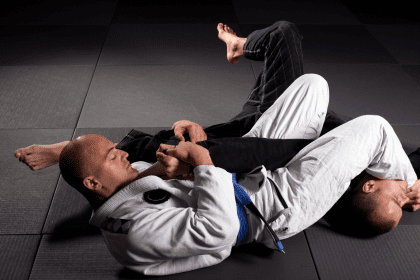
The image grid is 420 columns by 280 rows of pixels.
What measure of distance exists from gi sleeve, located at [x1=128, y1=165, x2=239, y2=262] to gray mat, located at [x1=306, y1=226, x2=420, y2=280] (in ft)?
2.37

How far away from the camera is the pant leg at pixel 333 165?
1.89 meters

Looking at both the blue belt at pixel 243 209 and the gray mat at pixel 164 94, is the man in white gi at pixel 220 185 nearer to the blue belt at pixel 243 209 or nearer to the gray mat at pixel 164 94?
the blue belt at pixel 243 209

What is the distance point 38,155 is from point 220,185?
1.16 m

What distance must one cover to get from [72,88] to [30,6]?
275 cm

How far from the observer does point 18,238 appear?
2.17m

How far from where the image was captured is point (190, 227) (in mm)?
1603

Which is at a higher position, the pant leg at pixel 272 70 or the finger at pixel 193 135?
the pant leg at pixel 272 70

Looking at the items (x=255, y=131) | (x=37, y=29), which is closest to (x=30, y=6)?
(x=37, y=29)

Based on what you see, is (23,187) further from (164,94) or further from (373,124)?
(373,124)

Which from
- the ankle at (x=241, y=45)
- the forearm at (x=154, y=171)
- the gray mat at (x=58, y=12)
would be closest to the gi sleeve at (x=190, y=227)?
Answer: the forearm at (x=154, y=171)

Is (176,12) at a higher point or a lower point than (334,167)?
lower

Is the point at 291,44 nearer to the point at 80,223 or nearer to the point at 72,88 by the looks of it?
the point at 80,223

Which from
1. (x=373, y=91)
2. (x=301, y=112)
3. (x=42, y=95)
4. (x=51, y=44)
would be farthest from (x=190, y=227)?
(x=51, y=44)

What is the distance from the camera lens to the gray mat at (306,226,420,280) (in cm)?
197
